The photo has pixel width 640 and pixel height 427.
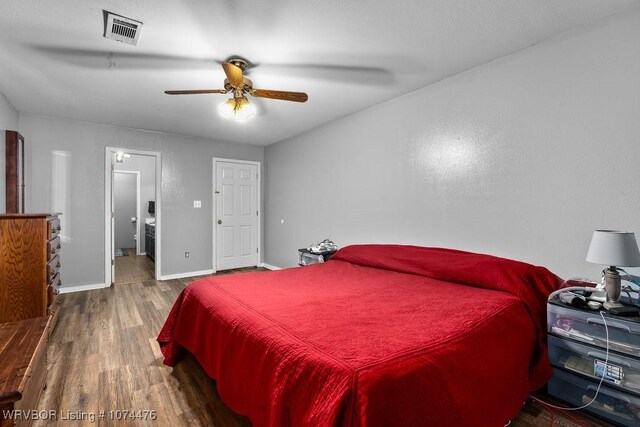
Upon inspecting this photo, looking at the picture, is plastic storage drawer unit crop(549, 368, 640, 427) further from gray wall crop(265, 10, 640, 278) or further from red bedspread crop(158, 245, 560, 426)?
gray wall crop(265, 10, 640, 278)

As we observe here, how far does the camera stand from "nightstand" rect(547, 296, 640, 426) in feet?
5.22

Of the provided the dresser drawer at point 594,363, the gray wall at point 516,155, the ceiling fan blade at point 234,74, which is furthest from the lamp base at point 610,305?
the ceiling fan blade at point 234,74

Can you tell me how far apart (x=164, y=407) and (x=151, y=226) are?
5.48 m

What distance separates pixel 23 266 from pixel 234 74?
2.26 m

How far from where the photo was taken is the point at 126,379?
2055 millimetres

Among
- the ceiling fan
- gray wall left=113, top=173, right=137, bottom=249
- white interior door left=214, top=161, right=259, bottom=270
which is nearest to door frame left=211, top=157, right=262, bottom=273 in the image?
white interior door left=214, top=161, right=259, bottom=270

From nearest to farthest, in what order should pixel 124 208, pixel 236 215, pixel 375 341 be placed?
1. pixel 375 341
2. pixel 236 215
3. pixel 124 208

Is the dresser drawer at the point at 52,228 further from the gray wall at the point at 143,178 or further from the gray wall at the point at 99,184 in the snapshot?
the gray wall at the point at 143,178

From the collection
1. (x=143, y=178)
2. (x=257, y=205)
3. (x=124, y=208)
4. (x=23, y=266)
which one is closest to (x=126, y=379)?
(x=23, y=266)

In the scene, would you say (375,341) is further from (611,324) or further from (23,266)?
(23,266)

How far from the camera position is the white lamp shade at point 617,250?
5.18ft

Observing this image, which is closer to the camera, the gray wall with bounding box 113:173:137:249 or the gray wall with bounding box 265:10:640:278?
the gray wall with bounding box 265:10:640:278

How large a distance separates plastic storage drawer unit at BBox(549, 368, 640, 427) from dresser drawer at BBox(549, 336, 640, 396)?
0.16ft

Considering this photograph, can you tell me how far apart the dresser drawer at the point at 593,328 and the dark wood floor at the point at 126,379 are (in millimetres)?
446
